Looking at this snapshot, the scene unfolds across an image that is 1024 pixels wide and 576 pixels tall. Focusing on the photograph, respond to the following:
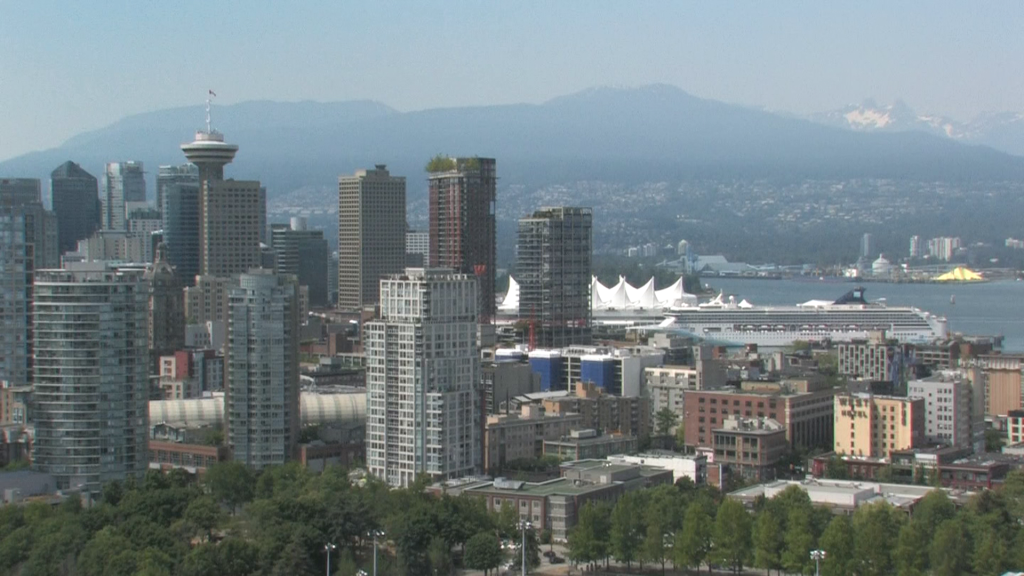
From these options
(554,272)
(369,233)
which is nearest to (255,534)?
(554,272)

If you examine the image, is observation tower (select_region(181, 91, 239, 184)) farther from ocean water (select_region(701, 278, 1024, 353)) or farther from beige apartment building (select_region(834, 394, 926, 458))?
beige apartment building (select_region(834, 394, 926, 458))

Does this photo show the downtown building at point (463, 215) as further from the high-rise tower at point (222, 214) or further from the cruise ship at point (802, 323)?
the cruise ship at point (802, 323)

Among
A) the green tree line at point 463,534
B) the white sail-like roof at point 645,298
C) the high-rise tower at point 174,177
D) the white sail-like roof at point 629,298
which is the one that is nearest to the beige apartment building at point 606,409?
the green tree line at point 463,534

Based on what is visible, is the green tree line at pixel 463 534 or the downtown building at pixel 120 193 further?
the downtown building at pixel 120 193

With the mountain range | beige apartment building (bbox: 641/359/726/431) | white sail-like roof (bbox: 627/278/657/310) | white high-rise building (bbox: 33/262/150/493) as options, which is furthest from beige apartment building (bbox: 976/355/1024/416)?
the mountain range

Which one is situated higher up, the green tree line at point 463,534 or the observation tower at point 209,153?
Answer: the observation tower at point 209,153

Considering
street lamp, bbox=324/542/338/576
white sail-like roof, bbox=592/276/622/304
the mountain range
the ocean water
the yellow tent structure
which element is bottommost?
street lamp, bbox=324/542/338/576

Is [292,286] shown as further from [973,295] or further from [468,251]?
[973,295]

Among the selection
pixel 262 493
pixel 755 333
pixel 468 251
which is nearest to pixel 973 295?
pixel 755 333
